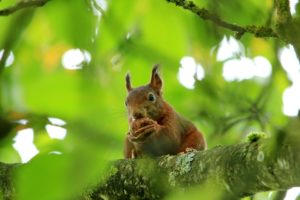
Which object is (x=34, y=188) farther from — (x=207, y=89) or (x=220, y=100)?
(x=207, y=89)

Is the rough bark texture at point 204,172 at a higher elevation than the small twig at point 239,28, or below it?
below

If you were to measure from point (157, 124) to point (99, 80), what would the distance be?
1.65 m

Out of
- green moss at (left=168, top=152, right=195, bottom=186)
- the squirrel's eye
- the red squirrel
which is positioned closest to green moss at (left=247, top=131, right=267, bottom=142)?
green moss at (left=168, top=152, right=195, bottom=186)

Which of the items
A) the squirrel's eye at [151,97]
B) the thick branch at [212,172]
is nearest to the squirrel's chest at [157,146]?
the squirrel's eye at [151,97]

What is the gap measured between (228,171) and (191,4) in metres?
0.42

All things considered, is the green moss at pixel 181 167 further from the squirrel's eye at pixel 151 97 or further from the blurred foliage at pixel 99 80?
the squirrel's eye at pixel 151 97

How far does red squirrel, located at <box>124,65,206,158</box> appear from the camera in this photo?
229cm

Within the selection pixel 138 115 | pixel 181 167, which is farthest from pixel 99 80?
pixel 138 115

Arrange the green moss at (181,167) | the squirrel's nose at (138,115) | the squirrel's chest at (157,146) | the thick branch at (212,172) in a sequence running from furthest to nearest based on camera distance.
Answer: the squirrel's nose at (138,115) → the squirrel's chest at (157,146) → the green moss at (181,167) → the thick branch at (212,172)

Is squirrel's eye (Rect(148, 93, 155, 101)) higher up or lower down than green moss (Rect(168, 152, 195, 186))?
higher up

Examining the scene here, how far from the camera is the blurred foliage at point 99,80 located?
1.84 ft

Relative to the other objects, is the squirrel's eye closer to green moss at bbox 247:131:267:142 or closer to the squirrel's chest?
the squirrel's chest

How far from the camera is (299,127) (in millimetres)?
465

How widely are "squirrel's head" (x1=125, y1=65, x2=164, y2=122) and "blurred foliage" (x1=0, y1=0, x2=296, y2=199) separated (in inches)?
5.0
